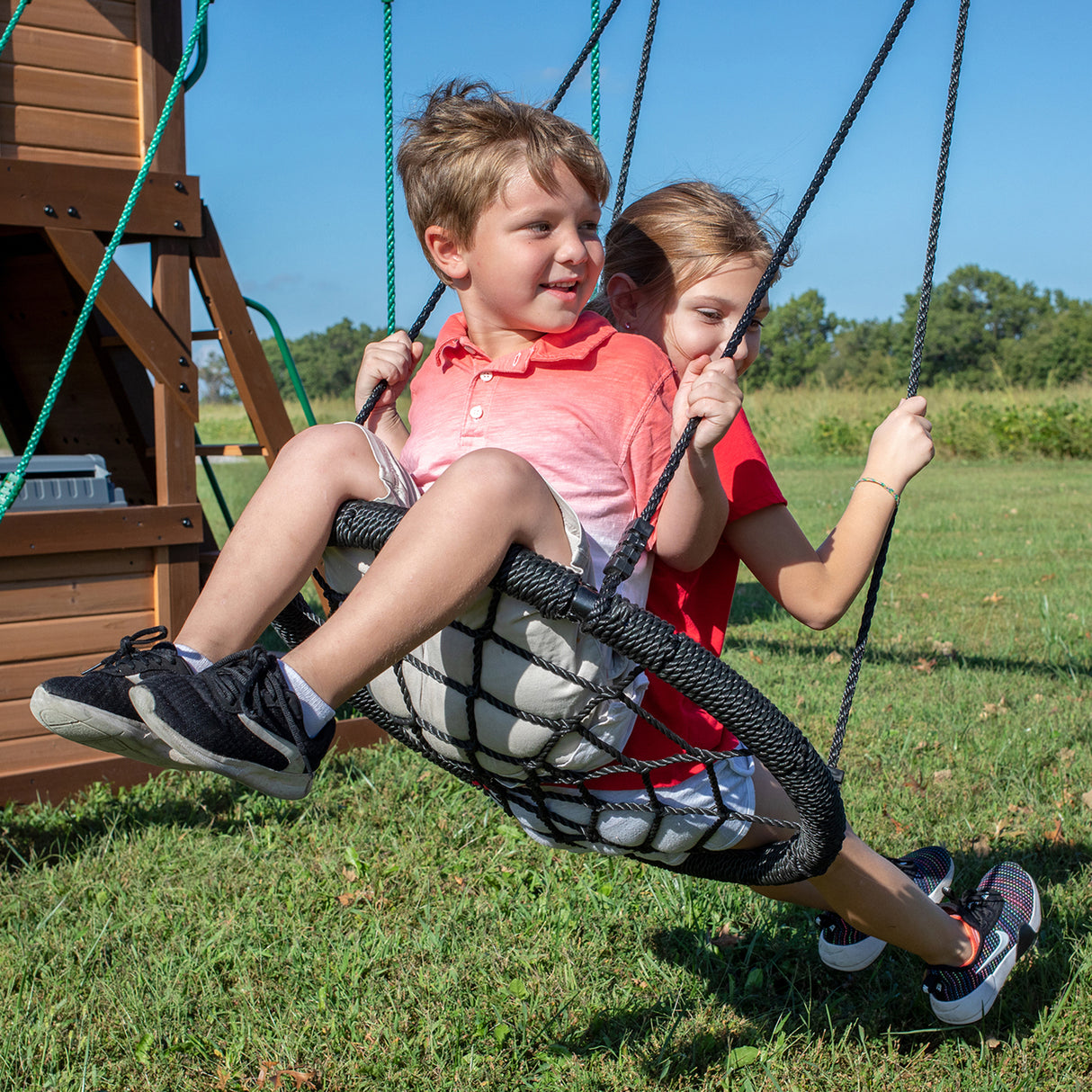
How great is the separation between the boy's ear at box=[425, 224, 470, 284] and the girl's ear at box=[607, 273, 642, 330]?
11.6 inches

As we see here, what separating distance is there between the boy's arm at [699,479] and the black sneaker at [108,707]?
74 cm

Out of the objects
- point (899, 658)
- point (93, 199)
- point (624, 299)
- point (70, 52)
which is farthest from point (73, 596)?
point (899, 658)

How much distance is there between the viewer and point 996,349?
50.3 meters

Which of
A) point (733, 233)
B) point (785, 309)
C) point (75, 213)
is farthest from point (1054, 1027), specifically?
point (785, 309)

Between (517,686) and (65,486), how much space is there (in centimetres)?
280

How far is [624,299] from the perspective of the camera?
210 centimetres

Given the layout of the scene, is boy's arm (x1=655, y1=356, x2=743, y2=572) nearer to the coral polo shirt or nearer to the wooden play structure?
the coral polo shirt

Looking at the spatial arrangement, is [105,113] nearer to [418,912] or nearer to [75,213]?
[75,213]

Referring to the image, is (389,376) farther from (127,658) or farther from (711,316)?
(127,658)

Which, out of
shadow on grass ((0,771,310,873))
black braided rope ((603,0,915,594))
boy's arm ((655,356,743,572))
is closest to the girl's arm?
boy's arm ((655,356,743,572))

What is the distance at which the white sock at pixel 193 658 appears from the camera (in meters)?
1.56

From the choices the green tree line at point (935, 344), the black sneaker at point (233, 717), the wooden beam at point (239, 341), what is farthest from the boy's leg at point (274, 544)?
the green tree line at point (935, 344)

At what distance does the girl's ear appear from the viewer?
2084 mm

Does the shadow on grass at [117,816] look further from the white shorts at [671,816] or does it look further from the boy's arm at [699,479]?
the boy's arm at [699,479]
